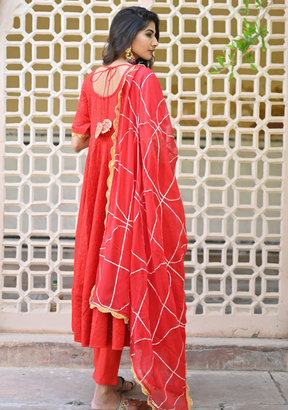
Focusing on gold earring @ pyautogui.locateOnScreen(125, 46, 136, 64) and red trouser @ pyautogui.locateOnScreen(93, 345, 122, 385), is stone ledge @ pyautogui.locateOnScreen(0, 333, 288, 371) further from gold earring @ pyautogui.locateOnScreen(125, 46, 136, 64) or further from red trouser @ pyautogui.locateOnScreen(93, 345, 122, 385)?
gold earring @ pyautogui.locateOnScreen(125, 46, 136, 64)

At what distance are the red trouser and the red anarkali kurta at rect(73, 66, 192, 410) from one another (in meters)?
0.08

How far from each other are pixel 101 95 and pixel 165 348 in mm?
1112

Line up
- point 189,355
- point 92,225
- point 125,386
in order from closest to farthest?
point 92,225
point 125,386
point 189,355

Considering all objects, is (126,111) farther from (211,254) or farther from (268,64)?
(211,254)

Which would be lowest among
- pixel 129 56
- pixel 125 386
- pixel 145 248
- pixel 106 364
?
pixel 125 386

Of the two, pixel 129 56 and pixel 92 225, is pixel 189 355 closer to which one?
pixel 92 225

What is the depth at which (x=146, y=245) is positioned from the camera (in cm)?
180

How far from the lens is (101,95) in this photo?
1874mm

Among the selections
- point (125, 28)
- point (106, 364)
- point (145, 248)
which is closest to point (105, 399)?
point (106, 364)

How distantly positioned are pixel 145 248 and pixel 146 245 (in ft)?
0.04

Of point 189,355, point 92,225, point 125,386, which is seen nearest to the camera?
point 92,225

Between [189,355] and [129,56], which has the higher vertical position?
[129,56]

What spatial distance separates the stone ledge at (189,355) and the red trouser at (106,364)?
0.72 metres

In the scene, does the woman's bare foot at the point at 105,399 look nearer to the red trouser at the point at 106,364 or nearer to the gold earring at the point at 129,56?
the red trouser at the point at 106,364
